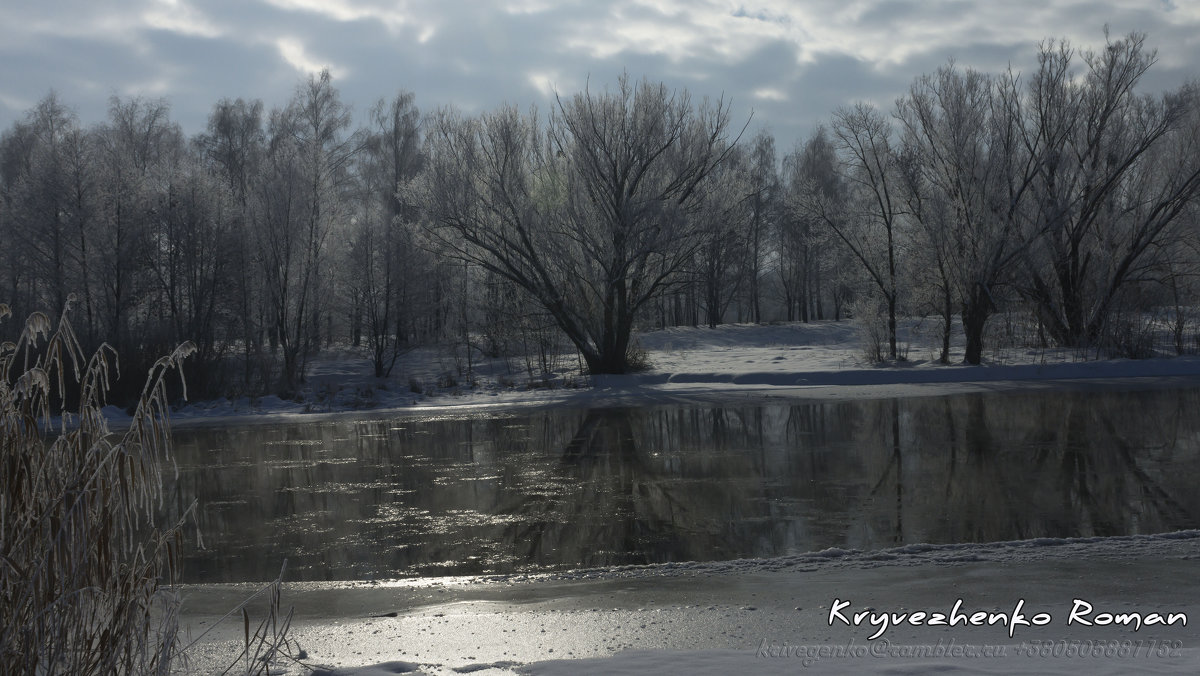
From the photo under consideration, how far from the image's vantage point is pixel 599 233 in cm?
2575

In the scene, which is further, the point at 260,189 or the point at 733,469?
the point at 260,189

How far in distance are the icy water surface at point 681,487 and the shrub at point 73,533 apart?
378 centimetres

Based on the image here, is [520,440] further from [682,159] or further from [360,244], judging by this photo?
[360,244]

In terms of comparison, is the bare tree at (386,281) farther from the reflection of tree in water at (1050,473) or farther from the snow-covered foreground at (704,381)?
the reflection of tree in water at (1050,473)

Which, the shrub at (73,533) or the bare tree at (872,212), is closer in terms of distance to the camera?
the shrub at (73,533)

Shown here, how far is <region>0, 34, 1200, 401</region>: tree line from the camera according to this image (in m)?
25.9

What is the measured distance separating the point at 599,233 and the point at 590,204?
0.97 metres

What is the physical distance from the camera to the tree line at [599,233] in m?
25.9

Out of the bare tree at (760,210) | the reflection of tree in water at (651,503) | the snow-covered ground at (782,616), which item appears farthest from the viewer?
the bare tree at (760,210)

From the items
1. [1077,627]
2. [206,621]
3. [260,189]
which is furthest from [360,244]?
[1077,627]

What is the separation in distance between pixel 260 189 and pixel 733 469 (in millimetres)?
26168

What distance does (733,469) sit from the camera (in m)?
11.2

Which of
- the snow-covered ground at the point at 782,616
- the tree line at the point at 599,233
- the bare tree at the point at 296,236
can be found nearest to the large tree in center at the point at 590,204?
the tree line at the point at 599,233

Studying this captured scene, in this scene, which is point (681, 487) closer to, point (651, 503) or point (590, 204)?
point (651, 503)
